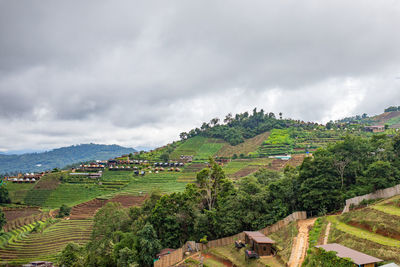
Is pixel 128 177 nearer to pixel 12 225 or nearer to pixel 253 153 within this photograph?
pixel 12 225

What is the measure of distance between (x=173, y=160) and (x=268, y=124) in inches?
1920

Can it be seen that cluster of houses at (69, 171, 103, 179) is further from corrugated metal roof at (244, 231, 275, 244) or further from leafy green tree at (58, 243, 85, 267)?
corrugated metal roof at (244, 231, 275, 244)

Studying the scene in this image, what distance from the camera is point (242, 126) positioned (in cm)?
13188

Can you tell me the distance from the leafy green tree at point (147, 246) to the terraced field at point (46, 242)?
63.6 ft

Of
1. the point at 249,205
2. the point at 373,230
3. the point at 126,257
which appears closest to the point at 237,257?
the point at 249,205

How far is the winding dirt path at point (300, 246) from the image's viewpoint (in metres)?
19.6

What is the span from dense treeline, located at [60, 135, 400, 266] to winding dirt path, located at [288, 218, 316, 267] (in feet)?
11.1

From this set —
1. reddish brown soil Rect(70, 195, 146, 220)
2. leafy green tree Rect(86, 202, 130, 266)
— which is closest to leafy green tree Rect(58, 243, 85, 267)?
leafy green tree Rect(86, 202, 130, 266)

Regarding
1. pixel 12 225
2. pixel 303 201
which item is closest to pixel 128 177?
pixel 12 225

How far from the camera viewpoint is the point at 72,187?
72875mm

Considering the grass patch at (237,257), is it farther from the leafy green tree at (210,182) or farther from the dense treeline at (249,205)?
the leafy green tree at (210,182)

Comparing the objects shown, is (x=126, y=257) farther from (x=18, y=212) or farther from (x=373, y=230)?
(x=18, y=212)

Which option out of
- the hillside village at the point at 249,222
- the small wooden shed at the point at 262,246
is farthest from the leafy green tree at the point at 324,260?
the small wooden shed at the point at 262,246

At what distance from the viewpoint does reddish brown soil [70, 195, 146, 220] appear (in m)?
55.0
